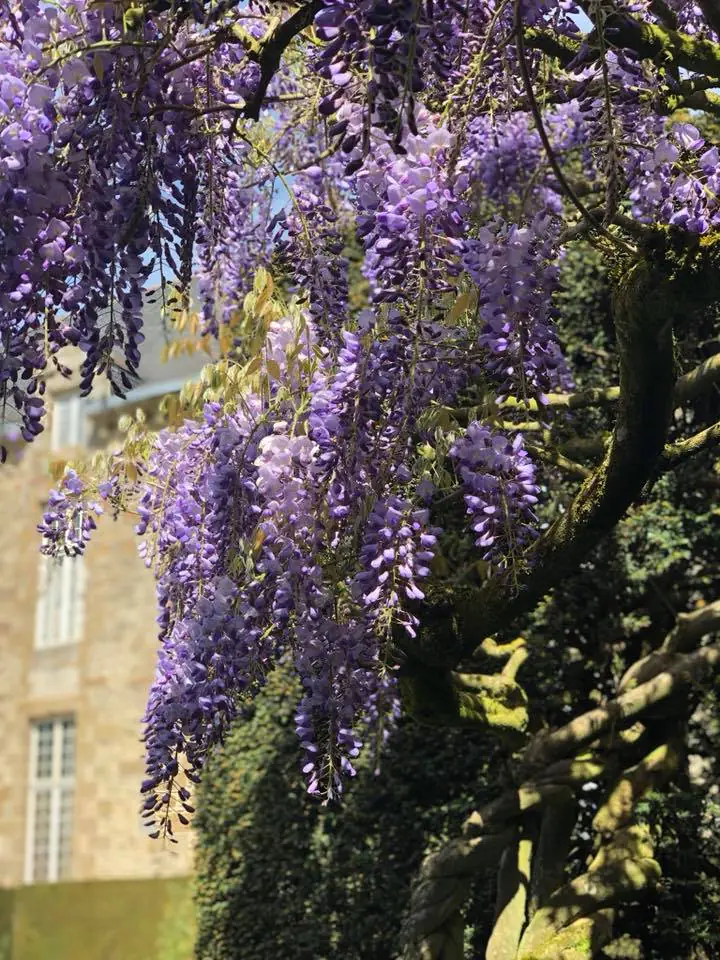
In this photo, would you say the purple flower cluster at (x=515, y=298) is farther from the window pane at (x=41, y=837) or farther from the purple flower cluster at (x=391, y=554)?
the window pane at (x=41, y=837)

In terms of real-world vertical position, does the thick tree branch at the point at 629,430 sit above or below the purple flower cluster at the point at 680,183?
below

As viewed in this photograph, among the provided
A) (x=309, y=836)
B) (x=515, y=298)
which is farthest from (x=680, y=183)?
(x=309, y=836)

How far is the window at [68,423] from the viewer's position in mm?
19859

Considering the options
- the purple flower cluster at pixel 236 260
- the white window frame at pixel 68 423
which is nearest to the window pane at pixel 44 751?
the white window frame at pixel 68 423

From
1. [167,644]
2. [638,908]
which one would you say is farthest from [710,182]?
[638,908]

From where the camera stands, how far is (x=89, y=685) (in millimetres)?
17688

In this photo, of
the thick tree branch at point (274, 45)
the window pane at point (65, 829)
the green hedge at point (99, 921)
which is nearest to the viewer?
the thick tree branch at point (274, 45)

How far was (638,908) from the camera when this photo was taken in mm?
6324

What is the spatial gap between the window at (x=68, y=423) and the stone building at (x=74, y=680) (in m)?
0.02

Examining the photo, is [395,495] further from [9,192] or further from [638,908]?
[638,908]

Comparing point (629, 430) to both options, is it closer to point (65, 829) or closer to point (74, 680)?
point (74, 680)

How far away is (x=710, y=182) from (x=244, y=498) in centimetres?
160

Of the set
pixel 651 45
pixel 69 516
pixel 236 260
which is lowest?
pixel 69 516

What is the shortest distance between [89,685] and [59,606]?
1.92 meters
